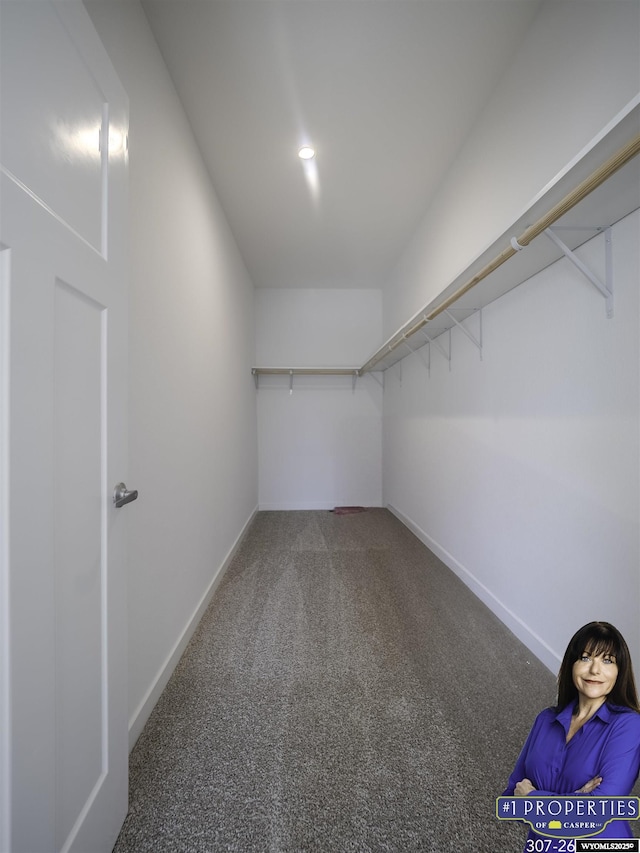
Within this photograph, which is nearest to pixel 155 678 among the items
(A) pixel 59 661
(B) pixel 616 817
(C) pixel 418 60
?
(A) pixel 59 661

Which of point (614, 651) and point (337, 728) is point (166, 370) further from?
point (614, 651)

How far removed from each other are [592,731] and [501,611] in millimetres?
1811

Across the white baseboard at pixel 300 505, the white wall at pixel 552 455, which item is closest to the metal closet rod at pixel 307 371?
the white baseboard at pixel 300 505

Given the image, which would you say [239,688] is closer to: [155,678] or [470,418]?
[155,678]

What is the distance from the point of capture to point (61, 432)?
827 millimetres

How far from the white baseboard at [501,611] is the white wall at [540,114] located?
1753 millimetres

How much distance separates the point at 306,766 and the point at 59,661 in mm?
898

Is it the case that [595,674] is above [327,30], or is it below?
below

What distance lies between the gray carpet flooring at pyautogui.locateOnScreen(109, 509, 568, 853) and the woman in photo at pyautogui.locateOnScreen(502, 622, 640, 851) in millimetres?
709

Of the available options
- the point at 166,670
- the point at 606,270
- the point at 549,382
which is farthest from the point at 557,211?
the point at 166,670

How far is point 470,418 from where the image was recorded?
2566mm

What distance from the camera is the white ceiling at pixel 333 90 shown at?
1638mm

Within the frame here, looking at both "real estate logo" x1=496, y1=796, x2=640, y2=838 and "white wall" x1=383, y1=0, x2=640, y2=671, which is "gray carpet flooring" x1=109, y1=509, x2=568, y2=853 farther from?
"real estate logo" x1=496, y1=796, x2=640, y2=838

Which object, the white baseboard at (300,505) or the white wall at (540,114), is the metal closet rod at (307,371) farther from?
the white wall at (540,114)
